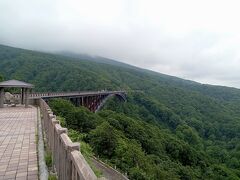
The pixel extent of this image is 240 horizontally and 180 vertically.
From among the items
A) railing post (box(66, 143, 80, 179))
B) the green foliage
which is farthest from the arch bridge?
railing post (box(66, 143, 80, 179))

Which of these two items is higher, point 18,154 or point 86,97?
point 18,154

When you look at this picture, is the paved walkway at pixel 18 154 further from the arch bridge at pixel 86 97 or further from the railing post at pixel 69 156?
the arch bridge at pixel 86 97

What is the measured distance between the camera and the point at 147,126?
3853 cm

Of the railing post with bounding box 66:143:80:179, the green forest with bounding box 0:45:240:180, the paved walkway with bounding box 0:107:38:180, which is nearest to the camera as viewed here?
the railing post with bounding box 66:143:80:179

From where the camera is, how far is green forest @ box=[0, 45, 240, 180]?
20.4 meters

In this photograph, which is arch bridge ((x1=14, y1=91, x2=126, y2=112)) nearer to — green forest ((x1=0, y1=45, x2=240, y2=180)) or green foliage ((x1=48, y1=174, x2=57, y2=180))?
green forest ((x1=0, y1=45, x2=240, y2=180))

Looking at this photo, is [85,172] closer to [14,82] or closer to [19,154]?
[19,154]

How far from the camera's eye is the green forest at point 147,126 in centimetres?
2038

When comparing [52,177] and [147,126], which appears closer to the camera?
[52,177]

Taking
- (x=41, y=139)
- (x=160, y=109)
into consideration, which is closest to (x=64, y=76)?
(x=160, y=109)

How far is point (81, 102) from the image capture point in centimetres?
4031

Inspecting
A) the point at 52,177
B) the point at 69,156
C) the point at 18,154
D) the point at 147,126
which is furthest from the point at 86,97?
the point at 69,156

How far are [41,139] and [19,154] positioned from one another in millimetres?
1572

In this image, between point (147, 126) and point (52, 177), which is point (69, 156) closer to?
point (52, 177)
